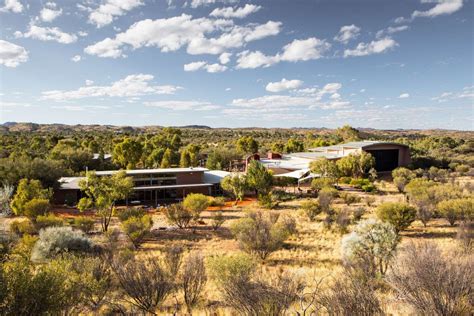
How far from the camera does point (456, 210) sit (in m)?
20.8

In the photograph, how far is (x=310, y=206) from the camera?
25562mm

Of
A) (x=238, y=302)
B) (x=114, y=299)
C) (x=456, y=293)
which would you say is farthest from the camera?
(x=114, y=299)

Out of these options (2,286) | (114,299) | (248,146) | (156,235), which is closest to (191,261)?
(114,299)

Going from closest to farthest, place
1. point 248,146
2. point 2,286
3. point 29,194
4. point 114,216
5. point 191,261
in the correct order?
1. point 2,286
2. point 191,261
3. point 29,194
4. point 114,216
5. point 248,146

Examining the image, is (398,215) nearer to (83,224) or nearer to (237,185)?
(237,185)

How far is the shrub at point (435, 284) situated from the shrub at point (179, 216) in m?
17.2

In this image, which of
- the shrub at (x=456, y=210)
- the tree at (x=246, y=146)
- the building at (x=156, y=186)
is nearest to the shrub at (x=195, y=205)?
the building at (x=156, y=186)

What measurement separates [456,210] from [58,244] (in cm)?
2534

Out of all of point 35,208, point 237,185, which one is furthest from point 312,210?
point 35,208

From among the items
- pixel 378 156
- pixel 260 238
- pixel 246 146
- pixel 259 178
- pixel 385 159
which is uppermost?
pixel 246 146

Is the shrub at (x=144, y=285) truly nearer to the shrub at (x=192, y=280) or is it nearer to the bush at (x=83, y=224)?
the shrub at (x=192, y=280)

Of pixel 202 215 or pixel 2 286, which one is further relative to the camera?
pixel 202 215

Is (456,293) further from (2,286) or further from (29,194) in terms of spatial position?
(29,194)

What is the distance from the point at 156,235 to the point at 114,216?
25.6ft
